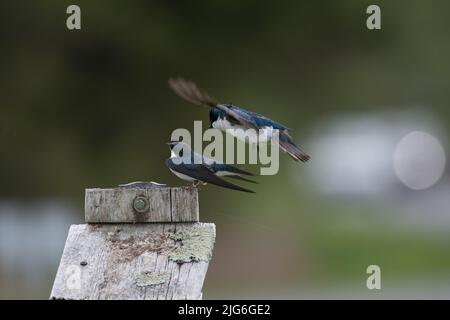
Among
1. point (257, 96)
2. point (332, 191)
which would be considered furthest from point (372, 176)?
point (257, 96)

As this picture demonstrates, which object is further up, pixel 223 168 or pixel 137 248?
pixel 223 168

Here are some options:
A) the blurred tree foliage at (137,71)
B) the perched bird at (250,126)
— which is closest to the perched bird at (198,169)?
the perched bird at (250,126)

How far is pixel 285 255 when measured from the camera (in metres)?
16.1

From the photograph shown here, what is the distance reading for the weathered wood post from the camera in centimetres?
347

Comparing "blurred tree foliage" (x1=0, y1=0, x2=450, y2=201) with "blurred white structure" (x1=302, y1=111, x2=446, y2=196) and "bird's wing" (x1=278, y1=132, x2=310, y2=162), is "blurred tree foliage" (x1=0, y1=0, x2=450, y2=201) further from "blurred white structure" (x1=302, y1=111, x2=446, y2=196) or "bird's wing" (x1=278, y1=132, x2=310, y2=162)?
"bird's wing" (x1=278, y1=132, x2=310, y2=162)

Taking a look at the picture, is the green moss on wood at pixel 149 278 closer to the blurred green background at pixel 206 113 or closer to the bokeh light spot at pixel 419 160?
the blurred green background at pixel 206 113

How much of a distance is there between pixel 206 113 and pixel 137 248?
1450 cm

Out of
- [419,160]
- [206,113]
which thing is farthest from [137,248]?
[419,160]

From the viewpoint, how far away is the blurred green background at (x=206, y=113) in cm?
1555

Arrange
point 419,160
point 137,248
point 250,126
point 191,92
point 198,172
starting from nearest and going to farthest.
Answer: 1. point 137,248
2. point 198,172
3. point 191,92
4. point 250,126
5. point 419,160

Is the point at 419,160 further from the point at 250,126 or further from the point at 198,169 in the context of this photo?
the point at 198,169

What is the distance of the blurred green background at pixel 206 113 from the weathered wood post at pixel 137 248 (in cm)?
989

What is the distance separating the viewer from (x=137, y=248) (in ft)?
12.1

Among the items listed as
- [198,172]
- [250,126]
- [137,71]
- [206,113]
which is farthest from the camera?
[206,113]
